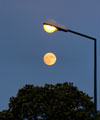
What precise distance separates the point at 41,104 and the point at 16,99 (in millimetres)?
3583

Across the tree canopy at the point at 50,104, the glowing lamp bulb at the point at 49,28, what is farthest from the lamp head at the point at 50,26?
the tree canopy at the point at 50,104

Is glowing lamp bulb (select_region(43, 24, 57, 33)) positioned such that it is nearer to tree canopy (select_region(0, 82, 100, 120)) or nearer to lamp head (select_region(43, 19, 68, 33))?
lamp head (select_region(43, 19, 68, 33))

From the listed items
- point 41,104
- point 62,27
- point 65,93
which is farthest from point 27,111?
point 62,27

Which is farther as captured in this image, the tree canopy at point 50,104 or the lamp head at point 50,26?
the tree canopy at point 50,104

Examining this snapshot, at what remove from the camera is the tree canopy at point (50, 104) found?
32.2m

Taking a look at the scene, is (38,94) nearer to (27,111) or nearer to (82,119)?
(27,111)

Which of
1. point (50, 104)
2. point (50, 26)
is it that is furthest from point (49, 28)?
point (50, 104)

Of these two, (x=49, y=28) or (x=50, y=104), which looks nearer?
(x=49, y=28)

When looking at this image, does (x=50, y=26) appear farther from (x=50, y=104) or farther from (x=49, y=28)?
(x=50, y=104)

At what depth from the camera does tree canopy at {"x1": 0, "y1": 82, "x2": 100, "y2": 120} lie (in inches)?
1270

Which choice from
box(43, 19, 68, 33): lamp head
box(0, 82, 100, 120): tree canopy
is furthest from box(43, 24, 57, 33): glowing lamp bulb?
box(0, 82, 100, 120): tree canopy

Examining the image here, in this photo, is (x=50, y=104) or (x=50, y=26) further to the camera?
(x=50, y=104)

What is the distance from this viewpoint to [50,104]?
3316 centimetres

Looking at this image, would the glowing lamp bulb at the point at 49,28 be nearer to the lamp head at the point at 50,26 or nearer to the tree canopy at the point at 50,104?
the lamp head at the point at 50,26
